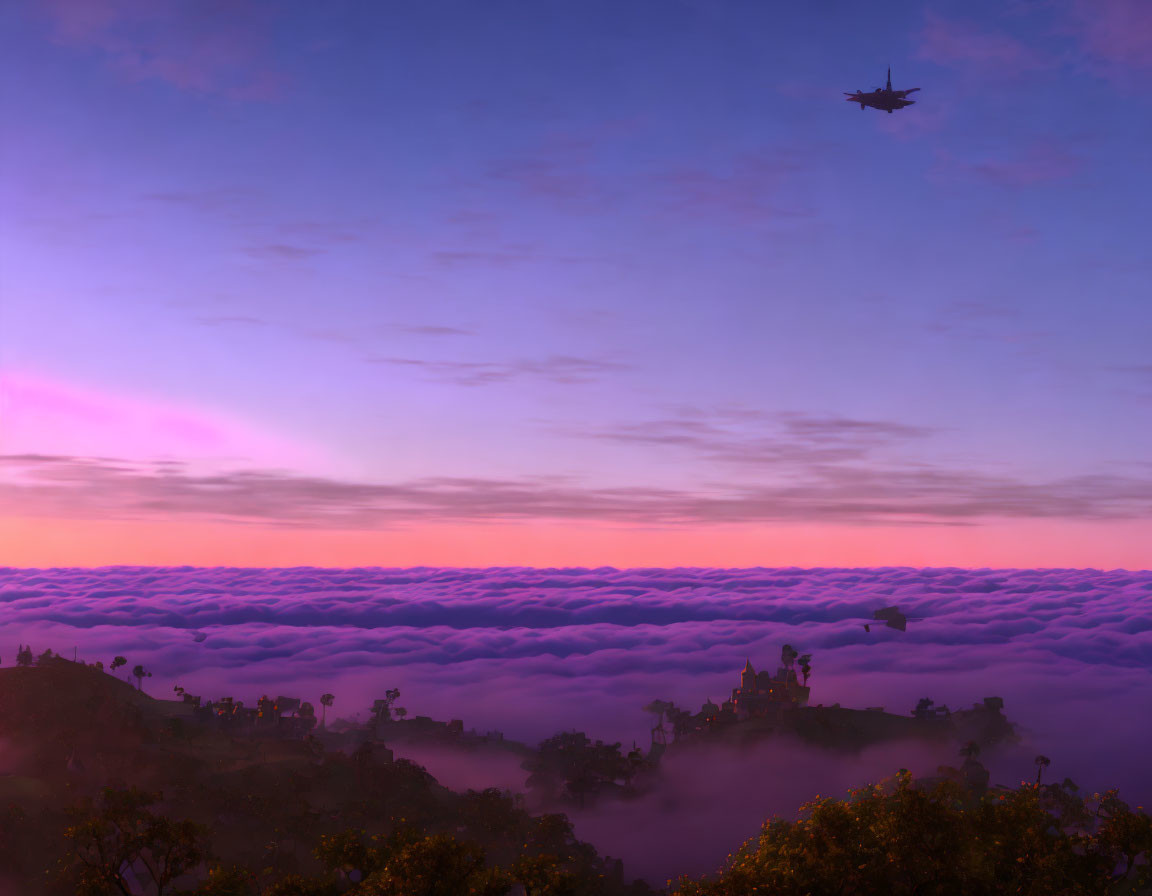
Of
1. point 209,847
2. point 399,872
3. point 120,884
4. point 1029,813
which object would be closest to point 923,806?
point 1029,813

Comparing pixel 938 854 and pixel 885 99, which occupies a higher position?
pixel 885 99

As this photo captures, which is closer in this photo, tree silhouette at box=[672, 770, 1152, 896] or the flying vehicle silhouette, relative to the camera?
tree silhouette at box=[672, 770, 1152, 896]

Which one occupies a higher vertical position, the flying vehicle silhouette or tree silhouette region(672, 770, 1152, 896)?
the flying vehicle silhouette

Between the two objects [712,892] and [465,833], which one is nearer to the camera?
[712,892]

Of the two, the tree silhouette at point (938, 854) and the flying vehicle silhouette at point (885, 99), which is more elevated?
the flying vehicle silhouette at point (885, 99)

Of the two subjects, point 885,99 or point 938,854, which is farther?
point 885,99

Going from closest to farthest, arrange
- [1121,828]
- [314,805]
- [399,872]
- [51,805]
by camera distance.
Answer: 1. [399,872]
2. [1121,828]
3. [51,805]
4. [314,805]

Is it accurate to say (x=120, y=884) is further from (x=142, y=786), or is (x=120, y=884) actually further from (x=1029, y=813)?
(x=142, y=786)

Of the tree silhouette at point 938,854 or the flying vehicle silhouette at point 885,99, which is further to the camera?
the flying vehicle silhouette at point 885,99
